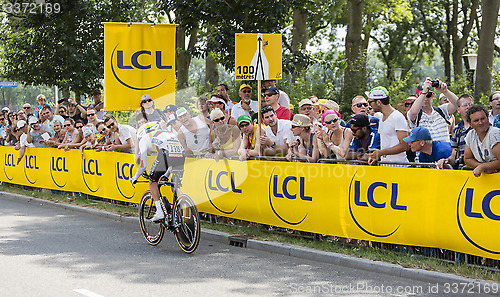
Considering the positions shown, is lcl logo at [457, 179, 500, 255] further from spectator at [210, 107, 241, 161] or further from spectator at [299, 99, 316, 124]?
spectator at [210, 107, 241, 161]

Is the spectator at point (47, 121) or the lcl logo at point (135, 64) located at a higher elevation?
the lcl logo at point (135, 64)

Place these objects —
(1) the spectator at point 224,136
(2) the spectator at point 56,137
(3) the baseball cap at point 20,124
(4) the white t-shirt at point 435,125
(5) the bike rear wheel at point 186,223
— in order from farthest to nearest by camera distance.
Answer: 1. (3) the baseball cap at point 20,124
2. (2) the spectator at point 56,137
3. (1) the spectator at point 224,136
4. (4) the white t-shirt at point 435,125
5. (5) the bike rear wheel at point 186,223

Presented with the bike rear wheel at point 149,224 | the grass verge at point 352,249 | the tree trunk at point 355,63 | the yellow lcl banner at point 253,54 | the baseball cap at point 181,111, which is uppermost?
the tree trunk at point 355,63

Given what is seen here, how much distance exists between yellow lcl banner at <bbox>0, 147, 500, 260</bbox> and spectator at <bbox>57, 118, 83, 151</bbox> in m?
2.69

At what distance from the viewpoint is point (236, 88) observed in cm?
2364

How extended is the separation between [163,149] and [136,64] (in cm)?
462

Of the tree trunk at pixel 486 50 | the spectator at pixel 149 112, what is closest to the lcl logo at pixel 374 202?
the spectator at pixel 149 112

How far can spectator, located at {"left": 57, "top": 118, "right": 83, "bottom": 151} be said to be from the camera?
1514 cm

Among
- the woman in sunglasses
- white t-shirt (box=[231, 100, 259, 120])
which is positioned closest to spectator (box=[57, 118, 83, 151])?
white t-shirt (box=[231, 100, 259, 120])

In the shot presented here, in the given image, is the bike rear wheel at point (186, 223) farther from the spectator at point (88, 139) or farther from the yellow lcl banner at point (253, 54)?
the spectator at point (88, 139)

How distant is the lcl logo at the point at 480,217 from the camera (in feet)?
23.6

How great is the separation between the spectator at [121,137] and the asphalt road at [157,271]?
8.75 feet

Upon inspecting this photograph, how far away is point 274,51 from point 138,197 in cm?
412

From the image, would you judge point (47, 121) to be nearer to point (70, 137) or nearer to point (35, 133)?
point (35, 133)
